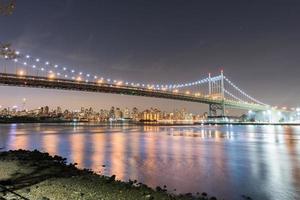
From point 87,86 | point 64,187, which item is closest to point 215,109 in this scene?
point 87,86

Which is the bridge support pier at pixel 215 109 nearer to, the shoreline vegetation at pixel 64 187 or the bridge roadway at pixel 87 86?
the bridge roadway at pixel 87 86

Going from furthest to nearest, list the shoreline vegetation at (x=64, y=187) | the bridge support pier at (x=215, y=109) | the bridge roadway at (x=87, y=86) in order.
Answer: the bridge support pier at (x=215, y=109)
the bridge roadway at (x=87, y=86)
the shoreline vegetation at (x=64, y=187)

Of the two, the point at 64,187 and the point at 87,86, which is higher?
the point at 87,86

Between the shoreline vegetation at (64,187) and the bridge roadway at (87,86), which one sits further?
the bridge roadway at (87,86)

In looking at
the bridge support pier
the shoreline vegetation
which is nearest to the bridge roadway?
the bridge support pier

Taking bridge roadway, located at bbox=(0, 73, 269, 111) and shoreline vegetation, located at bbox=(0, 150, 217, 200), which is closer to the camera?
shoreline vegetation, located at bbox=(0, 150, 217, 200)

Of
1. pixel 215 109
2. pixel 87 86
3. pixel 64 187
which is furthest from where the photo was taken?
pixel 215 109

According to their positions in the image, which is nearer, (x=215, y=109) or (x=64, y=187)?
(x=64, y=187)

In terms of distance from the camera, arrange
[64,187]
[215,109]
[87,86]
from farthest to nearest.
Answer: [215,109]
[87,86]
[64,187]

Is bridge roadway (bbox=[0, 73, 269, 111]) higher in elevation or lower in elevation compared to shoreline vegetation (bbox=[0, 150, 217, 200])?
higher

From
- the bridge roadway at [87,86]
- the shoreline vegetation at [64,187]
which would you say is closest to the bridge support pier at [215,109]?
the bridge roadway at [87,86]

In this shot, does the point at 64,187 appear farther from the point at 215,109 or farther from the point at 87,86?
the point at 215,109

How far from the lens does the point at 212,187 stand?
1354 centimetres

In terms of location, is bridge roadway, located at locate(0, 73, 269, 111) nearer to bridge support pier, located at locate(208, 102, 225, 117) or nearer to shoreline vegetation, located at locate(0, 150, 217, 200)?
bridge support pier, located at locate(208, 102, 225, 117)
